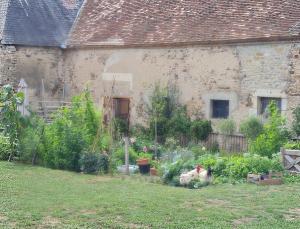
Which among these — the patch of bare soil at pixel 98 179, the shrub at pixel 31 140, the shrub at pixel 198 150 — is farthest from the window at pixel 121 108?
the patch of bare soil at pixel 98 179

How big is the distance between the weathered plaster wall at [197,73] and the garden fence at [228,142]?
0.71 metres

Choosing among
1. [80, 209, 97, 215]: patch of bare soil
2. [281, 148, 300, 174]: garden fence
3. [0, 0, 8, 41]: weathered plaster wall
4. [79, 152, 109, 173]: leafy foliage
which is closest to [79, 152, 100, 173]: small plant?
[79, 152, 109, 173]: leafy foliage

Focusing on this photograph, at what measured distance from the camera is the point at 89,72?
22.3 metres

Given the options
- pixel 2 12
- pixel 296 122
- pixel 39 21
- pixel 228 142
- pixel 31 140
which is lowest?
pixel 228 142

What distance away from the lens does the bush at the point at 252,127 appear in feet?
52.5

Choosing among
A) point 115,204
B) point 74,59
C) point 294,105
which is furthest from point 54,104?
point 115,204

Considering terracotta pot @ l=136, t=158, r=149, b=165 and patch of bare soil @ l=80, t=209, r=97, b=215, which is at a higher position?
terracotta pot @ l=136, t=158, r=149, b=165

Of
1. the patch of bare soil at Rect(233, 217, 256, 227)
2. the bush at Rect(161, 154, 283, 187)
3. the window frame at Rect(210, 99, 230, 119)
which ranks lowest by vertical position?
the patch of bare soil at Rect(233, 217, 256, 227)

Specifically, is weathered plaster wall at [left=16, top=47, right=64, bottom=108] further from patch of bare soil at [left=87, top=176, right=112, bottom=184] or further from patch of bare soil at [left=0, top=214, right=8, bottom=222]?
patch of bare soil at [left=0, top=214, right=8, bottom=222]

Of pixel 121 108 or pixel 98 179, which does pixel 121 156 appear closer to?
pixel 98 179

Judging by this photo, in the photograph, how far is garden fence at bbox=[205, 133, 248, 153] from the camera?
16.9m

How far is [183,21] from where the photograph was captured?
63.2 ft

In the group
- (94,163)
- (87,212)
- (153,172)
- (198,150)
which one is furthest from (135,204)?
(198,150)

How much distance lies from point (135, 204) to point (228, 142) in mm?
8495
